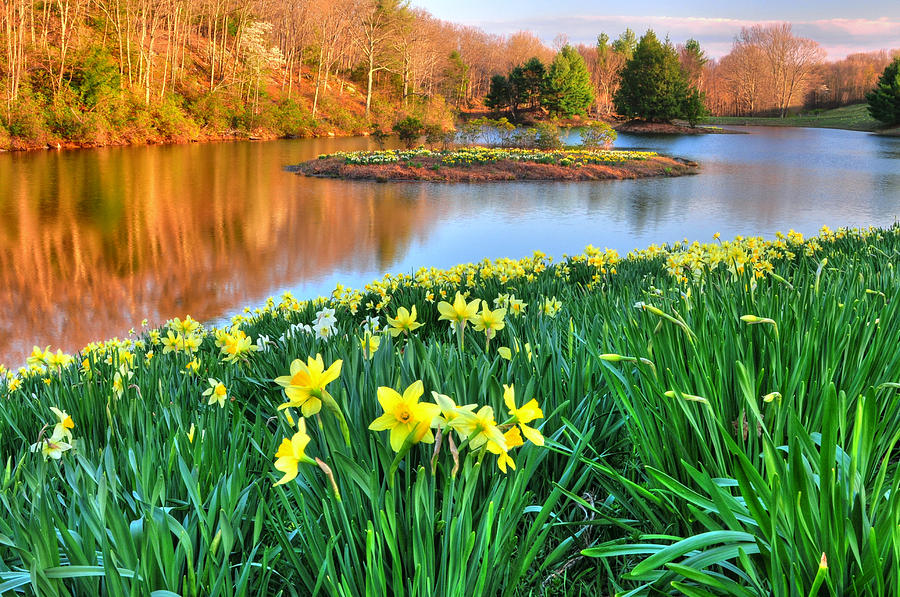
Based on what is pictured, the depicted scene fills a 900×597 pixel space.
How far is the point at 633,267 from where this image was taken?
14.8 ft

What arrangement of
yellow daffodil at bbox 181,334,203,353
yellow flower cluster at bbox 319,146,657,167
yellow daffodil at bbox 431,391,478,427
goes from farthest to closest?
1. yellow flower cluster at bbox 319,146,657,167
2. yellow daffodil at bbox 181,334,203,353
3. yellow daffodil at bbox 431,391,478,427

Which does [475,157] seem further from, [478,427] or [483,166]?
[478,427]

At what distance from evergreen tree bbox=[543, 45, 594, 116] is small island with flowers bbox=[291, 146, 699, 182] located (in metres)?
27.1

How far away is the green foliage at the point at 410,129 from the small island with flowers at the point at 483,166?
6.20 feet

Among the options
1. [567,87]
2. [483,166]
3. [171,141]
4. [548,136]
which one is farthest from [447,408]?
[567,87]

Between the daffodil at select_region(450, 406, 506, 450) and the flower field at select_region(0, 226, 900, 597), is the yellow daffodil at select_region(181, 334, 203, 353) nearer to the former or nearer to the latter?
the flower field at select_region(0, 226, 900, 597)

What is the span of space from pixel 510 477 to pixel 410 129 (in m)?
21.7

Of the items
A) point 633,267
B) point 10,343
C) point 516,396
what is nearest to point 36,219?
point 10,343

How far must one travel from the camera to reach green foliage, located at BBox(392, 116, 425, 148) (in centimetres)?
2181

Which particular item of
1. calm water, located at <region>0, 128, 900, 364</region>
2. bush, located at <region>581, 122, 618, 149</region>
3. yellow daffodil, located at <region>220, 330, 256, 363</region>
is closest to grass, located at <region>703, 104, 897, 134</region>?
bush, located at <region>581, 122, 618, 149</region>

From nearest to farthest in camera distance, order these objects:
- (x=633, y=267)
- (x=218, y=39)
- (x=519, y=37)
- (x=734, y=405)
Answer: (x=734, y=405)
(x=633, y=267)
(x=218, y=39)
(x=519, y=37)

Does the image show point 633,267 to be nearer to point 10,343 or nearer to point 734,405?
point 734,405

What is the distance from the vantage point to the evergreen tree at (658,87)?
4581 cm

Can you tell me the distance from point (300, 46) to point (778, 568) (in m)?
47.9
